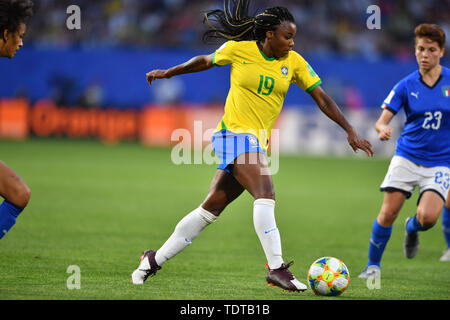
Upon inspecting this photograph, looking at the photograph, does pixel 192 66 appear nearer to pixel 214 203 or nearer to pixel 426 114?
pixel 214 203

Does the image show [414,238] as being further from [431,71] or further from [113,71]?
[113,71]

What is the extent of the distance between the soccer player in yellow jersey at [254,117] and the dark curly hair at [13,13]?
1.16 m

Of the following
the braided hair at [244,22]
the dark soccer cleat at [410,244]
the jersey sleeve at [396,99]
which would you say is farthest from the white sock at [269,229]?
the dark soccer cleat at [410,244]

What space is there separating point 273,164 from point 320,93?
13.8 metres

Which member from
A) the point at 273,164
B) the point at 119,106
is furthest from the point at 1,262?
the point at 119,106

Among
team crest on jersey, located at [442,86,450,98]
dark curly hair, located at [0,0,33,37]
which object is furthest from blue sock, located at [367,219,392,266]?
dark curly hair, located at [0,0,33,37]

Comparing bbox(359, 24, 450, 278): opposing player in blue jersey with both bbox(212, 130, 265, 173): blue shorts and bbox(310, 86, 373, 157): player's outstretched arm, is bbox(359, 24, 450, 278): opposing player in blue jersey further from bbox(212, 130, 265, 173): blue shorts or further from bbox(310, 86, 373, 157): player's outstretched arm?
bbox(212, 130, 265, 173): blue shorts

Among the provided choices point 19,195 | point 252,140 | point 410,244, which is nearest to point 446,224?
point 410,244

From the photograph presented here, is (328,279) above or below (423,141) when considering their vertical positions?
below

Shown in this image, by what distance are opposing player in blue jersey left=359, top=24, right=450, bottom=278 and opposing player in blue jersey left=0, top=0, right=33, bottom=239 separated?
3.46 meters

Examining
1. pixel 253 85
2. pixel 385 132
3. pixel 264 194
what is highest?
pixel 253 85

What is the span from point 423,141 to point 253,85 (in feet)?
6.81

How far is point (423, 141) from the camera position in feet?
23.9

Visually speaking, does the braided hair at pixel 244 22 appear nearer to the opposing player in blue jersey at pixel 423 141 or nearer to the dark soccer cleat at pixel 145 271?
the opposing player in blue jersey at pixel 423 141
